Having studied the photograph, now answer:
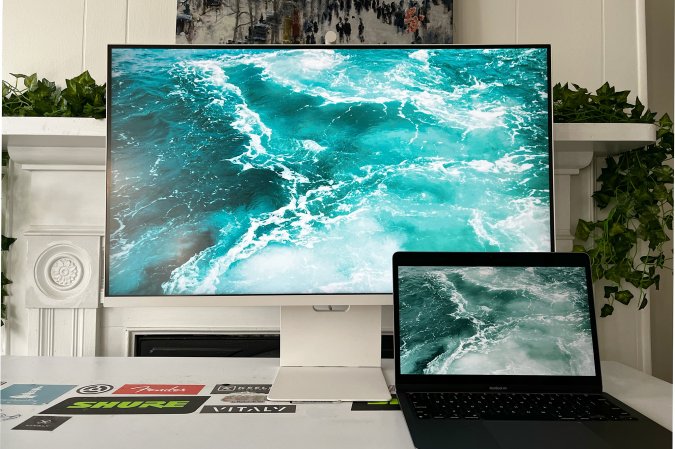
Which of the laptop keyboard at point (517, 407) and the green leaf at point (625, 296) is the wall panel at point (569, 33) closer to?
the green leaf at point (625, 296)

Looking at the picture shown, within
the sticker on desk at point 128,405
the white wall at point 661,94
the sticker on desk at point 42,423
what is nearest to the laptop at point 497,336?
the sticker on desk at point 128,405

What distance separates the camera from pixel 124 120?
38.9 inches

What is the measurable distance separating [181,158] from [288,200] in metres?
0.21

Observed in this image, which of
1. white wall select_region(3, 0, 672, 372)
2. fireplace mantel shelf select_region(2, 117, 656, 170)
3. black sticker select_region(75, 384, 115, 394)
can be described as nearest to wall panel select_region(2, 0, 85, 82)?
white wall select_region(3, 0, 672, 372)

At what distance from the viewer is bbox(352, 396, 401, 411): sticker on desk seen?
0.85m

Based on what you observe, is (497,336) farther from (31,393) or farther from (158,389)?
(31,393)

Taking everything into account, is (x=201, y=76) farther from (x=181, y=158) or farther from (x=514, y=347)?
(x=514, y=347)

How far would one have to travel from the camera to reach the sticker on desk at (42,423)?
750 mm

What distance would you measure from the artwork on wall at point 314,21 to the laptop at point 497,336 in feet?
2.11

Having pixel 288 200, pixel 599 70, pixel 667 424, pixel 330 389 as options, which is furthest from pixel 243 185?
pixel 599 70

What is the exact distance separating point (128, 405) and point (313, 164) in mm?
509

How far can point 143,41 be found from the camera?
137 centimetres

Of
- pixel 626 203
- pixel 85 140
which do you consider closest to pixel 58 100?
pixel 85 140

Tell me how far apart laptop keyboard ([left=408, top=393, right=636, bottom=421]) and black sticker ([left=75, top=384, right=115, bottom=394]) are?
0.52 m
